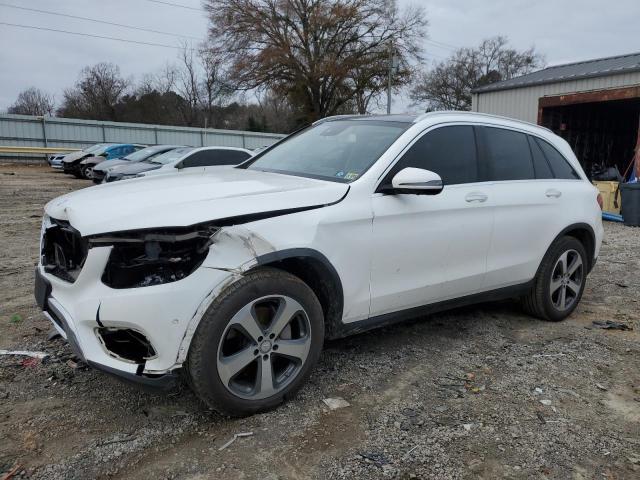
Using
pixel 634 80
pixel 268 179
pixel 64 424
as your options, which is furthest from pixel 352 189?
pixel 634 80

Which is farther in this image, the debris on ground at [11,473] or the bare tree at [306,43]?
the bare tree at [306,43]

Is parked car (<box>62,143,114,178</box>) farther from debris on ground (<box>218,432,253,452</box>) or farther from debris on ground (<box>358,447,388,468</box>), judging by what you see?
debris on ground (<box>358,447,388,468</box>)

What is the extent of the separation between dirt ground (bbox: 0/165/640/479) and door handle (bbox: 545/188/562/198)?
1157mm

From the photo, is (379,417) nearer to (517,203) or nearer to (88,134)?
(517,203)

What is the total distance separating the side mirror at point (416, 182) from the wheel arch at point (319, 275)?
66 cm

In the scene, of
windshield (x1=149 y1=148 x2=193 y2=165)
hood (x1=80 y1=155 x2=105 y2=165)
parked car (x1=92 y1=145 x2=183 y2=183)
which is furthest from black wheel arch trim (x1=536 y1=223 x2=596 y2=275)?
hood (x1=80 y1=155 x2=105 y2=165)

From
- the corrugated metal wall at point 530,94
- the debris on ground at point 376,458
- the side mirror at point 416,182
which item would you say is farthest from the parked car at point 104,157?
the debris on ground at point 376,458

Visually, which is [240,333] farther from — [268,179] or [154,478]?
[268,179]

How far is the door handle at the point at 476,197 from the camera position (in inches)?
146

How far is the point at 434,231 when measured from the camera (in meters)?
3.47

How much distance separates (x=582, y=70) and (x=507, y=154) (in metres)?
16.2

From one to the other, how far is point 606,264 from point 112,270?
6868 millimetres

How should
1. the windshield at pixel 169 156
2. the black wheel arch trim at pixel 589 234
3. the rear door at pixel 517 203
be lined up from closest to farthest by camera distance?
the rear door at pixel 517 203 → the black wheel arch trim at pixel 589 234 → the windshield at pixel 169 156

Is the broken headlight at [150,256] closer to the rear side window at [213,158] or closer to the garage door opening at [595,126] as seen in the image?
the rear side window at [213,158]
